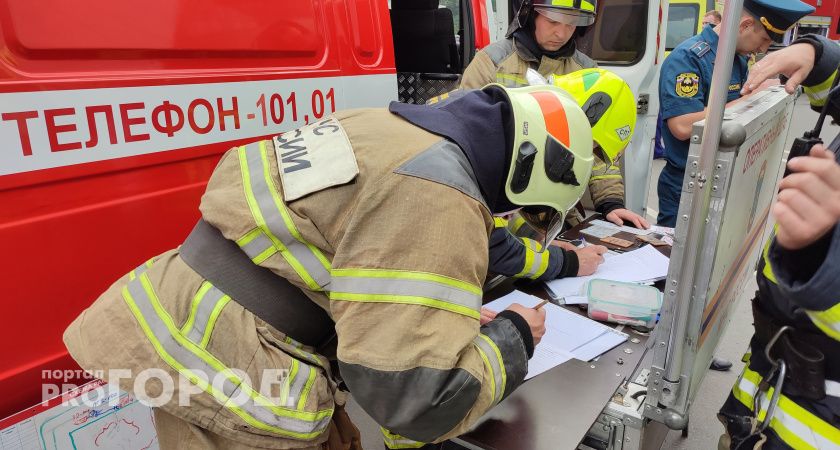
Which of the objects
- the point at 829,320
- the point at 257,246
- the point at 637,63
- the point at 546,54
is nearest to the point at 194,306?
the point at 257,246

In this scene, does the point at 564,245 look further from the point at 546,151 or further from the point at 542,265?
the point at 546,151

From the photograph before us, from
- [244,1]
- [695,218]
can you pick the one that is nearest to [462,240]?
[695,218]

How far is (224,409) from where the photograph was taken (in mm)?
1104

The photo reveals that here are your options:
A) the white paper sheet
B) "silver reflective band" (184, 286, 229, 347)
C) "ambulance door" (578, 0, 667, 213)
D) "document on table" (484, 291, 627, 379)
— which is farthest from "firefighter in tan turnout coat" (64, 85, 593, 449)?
"ambulance door" (578, 0, 667, 213)

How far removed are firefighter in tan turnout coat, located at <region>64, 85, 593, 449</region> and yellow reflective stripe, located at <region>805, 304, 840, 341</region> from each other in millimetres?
497

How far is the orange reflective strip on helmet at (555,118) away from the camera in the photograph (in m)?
1.21

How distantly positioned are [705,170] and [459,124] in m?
0.45

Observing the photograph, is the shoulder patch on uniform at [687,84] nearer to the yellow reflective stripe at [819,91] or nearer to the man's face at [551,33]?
the man's face at [551,33]

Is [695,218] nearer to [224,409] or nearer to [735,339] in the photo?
[224,409]

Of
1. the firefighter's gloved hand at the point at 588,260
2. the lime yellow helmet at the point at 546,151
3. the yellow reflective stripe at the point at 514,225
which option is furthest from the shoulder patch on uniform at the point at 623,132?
→ the yellow reflective stripe at the point at 514,225

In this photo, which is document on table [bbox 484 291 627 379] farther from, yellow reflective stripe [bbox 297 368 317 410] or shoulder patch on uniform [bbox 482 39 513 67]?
shoulder patch on uniform [bbox 482 39 513 67]

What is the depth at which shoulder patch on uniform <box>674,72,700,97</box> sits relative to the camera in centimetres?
268

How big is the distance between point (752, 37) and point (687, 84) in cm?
32

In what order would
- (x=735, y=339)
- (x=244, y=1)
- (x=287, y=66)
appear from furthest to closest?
(x=735, y=339) → (x=287, y=66) → (x=244, y=1)
